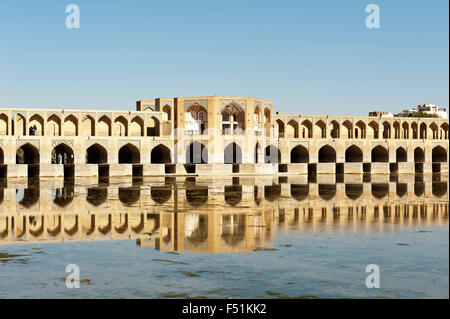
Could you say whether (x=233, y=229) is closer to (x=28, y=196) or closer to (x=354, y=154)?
(x=28, y=196)

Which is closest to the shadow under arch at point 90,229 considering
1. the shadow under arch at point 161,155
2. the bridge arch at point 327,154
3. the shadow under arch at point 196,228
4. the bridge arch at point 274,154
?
the shadow under arch at point 196,228

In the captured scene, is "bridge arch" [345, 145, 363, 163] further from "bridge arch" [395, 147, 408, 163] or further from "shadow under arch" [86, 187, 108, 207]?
"shadow under arch" [86, 187, 108, 207]

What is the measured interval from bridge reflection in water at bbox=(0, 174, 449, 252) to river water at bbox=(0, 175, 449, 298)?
3 cm

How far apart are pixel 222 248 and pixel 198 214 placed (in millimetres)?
4045

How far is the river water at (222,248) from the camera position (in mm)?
6188

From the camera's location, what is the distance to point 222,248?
8.55 m

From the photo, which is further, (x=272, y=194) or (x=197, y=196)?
(x=272, y=194)

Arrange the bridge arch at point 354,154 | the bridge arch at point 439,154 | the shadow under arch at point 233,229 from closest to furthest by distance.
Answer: the shadow under arch at point 233,229
the bridge arch at point 354,154
the bridge arch at point 439,154

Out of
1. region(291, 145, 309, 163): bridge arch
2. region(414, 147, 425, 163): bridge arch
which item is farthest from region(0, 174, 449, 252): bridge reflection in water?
region(414, 147, 425, 163): bridge arch

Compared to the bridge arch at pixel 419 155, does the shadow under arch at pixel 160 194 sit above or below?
below

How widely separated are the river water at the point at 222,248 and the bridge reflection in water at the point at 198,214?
1.2 inches

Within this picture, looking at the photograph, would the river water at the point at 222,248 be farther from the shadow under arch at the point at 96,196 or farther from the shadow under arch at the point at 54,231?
the shadow under arch at the point at 96,196

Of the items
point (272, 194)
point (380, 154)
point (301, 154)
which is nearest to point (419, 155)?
point (380, 154)
